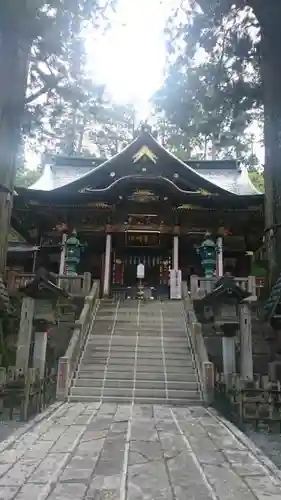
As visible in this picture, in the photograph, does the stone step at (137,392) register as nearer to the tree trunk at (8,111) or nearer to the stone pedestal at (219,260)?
the tree trunk at (8,111)

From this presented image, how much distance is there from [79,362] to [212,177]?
16.3m

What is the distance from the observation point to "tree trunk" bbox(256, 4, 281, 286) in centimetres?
1013

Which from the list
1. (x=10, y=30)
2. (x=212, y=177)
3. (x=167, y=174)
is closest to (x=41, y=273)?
(x=10, y=30)

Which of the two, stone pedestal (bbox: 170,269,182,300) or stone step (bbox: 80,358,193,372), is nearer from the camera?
stone step (bbox: 80,358,193,372)

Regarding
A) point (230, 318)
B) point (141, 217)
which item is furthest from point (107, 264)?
point (230, 318)

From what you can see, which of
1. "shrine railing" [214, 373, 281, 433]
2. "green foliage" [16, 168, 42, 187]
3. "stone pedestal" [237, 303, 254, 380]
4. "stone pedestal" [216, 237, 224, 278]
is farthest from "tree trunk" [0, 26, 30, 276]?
"green foliage" [16, 168, 42, 187]

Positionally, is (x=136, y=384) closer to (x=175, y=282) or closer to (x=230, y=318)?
(x=230, y=318)

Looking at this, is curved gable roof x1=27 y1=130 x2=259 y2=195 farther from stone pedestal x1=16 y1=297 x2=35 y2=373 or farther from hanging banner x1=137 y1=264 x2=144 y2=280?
stone pedestal x1=16 y1=297 x2=35 y2=373

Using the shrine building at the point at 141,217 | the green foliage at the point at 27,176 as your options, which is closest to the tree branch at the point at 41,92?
the shrine building at the point at 141,217

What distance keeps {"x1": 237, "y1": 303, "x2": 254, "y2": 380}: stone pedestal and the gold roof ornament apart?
38.2 ft

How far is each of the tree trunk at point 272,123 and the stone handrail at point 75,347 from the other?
205 inches

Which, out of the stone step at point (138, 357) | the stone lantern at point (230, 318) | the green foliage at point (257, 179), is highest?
the green foliage at point (257, 179)

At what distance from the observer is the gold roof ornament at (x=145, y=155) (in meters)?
19.1

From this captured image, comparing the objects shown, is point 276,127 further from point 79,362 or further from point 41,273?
point 79,362
